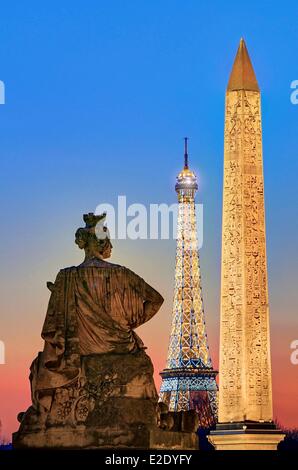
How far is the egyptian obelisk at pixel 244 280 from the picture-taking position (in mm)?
45156

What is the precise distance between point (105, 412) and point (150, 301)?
4.85 ft

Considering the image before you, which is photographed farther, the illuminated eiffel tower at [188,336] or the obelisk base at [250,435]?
the illuminated eiffel tower at [188,336]

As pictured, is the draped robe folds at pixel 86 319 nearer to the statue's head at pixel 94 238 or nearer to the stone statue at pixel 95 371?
the stone statue at pixel 95 371

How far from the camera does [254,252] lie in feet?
148

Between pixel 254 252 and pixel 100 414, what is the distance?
26.3 meters

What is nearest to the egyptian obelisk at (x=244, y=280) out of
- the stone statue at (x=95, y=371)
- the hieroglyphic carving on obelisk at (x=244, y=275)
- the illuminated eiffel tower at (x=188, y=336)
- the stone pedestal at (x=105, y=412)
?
the hieroglyphic carving on obelisk at (x=244, y=275)

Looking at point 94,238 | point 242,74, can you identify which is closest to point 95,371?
point 94,238

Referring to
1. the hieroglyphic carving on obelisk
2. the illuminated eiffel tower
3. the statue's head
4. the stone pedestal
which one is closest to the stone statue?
the stone pedestal

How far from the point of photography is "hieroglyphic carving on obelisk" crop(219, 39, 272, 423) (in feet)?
148

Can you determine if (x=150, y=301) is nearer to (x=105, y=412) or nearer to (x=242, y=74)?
(x=105, y=412)

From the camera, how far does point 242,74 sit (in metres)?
47.0

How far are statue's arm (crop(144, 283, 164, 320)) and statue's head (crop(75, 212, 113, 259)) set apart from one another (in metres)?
0.80

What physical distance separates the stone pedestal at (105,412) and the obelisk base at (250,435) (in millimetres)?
26684

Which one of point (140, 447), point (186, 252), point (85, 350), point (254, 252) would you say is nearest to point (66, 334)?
point (85, 350)
